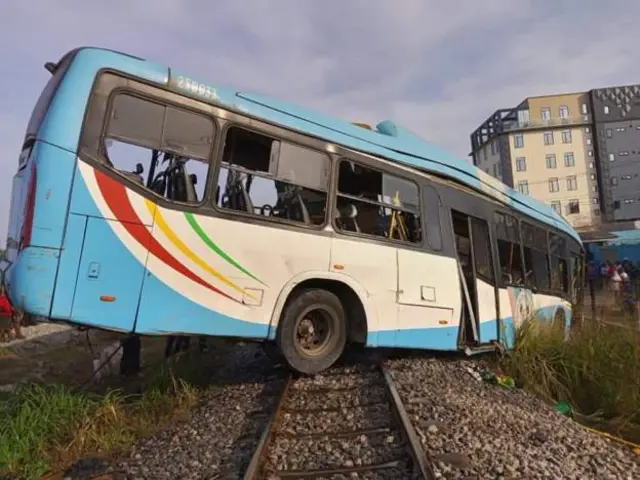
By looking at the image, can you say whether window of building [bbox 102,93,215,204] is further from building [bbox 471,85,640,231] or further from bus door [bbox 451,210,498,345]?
building [bbox 471,85,640,231]

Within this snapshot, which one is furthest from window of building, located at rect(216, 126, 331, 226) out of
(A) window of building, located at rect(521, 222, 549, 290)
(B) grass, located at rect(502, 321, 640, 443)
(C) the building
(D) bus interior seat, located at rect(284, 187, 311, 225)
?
(C) the building

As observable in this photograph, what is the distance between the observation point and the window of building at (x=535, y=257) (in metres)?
9.30

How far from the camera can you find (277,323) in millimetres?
5285

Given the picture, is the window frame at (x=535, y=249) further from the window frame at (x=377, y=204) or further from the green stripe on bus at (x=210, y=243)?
the green stripe on bus at (x=210, y=243)

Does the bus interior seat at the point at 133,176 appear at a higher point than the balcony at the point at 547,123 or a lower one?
lower

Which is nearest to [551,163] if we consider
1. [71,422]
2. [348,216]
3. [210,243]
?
[348,216]

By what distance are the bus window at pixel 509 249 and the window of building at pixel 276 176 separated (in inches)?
151

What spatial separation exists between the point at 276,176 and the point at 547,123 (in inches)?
2517

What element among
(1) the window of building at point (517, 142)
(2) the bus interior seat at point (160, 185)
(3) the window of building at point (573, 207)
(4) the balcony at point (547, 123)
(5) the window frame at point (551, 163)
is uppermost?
(4) the balcony at point (547, 123)

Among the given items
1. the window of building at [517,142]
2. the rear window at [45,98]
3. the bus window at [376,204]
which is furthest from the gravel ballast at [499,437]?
the window of building at [517,142]

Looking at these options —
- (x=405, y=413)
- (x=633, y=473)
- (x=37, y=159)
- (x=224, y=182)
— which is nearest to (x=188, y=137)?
(x=224, y=182)

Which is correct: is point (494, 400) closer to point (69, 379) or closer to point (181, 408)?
point (181, 408)

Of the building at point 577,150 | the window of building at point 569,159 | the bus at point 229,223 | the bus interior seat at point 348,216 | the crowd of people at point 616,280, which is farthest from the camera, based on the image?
the window of building at point 569,159

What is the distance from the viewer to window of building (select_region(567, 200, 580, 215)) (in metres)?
61.1
